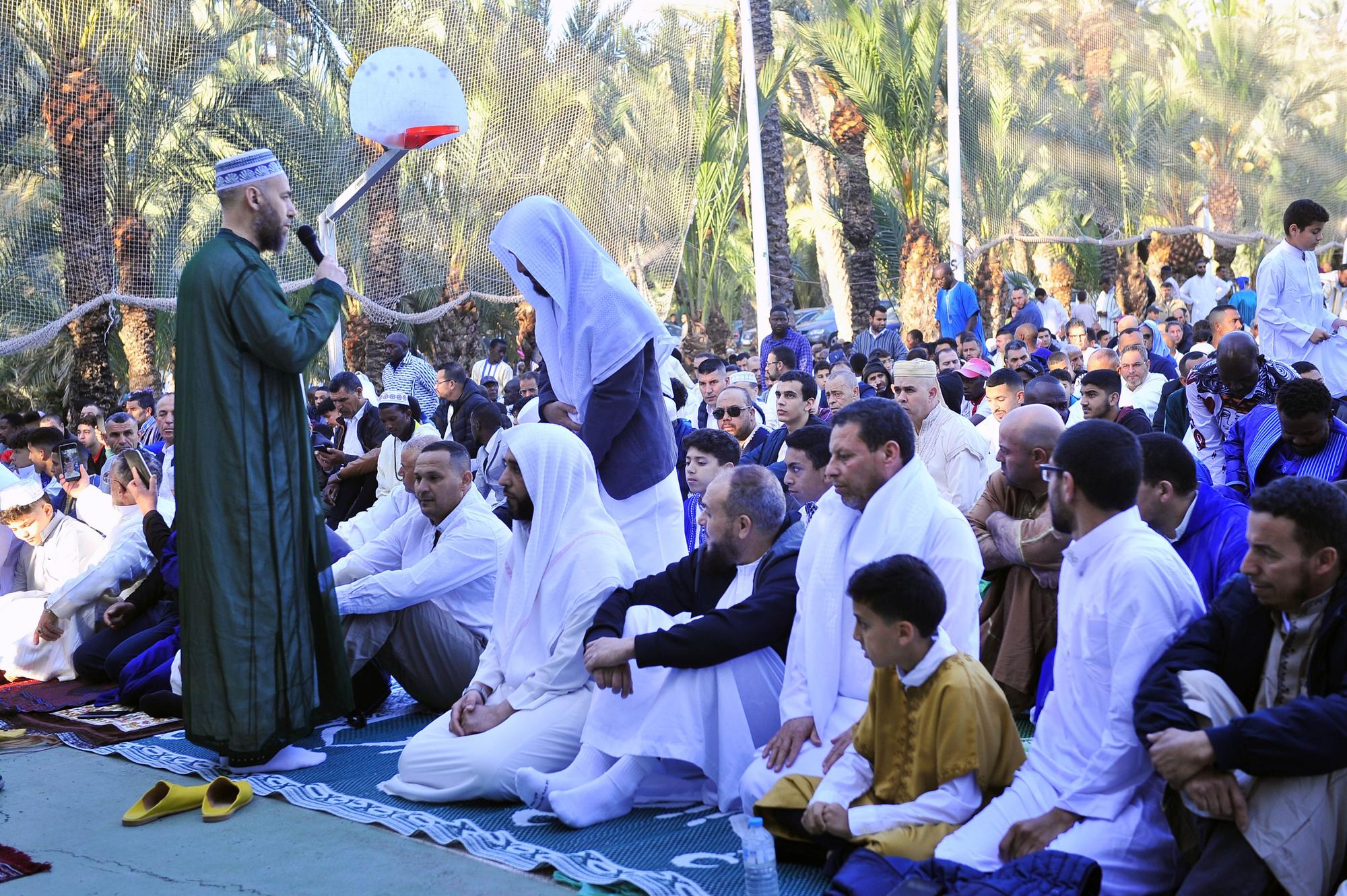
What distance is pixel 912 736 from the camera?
3.12 meters

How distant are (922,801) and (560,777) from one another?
49.4 inches

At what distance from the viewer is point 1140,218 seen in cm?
1581

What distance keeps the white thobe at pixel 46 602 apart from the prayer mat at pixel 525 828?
5.19 ft

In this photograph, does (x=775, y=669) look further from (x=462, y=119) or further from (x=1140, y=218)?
(x=1140, y=218)

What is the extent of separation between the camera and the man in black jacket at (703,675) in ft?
12.3

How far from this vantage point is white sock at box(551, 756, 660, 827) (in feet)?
12.3

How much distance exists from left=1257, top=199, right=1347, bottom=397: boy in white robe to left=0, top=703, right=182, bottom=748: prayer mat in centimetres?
597

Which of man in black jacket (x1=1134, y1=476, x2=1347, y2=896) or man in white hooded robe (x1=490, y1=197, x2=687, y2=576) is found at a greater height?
man in white hooded robe (x1=490, y1=197, x2=687, y2=576)

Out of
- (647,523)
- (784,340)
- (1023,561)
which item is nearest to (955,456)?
(1023,561)

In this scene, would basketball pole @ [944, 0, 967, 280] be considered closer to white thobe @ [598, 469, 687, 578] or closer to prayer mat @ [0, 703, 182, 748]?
white thobe @ [598, 469, 687, 578]

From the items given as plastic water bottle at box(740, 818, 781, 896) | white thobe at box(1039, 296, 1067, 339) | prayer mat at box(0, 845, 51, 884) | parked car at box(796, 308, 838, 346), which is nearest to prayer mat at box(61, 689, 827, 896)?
plastic water bottle at box(740, 818, 781, 896)

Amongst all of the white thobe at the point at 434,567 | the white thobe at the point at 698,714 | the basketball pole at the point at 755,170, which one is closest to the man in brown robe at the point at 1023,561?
the white thobe at the point at 698,714

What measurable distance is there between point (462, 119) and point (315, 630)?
4527 millimetres

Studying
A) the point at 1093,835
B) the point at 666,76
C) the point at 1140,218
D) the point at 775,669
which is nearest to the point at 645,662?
the point at 775,669
